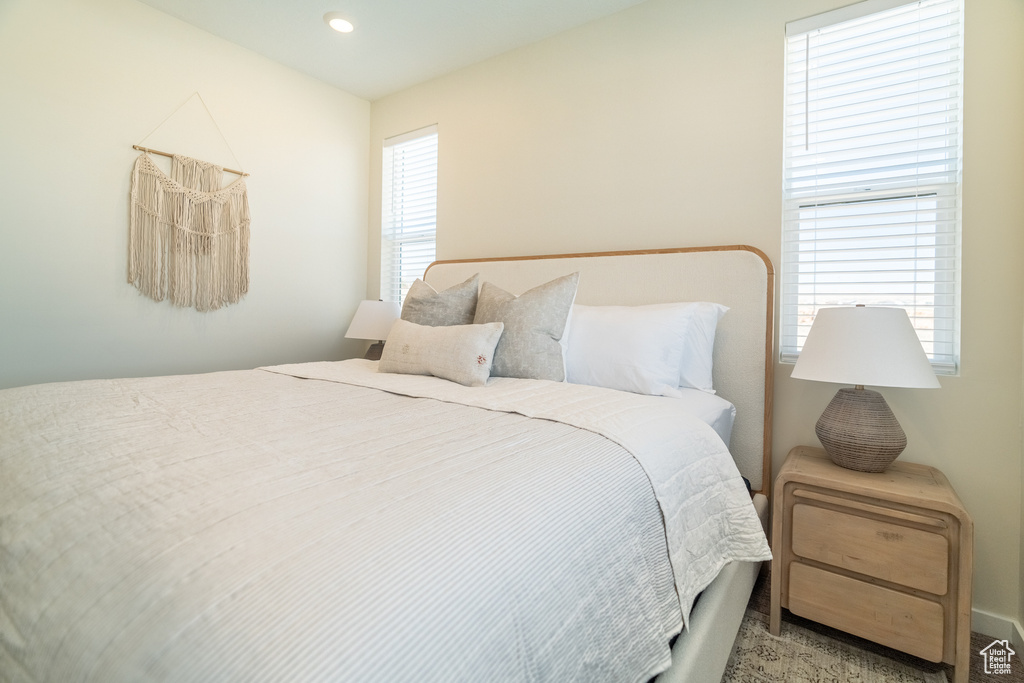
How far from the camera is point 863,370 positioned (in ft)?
4.87

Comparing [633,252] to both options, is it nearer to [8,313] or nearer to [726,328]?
[726,328]

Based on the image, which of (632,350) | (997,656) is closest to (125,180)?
(632,350)

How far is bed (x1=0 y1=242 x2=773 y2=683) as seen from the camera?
1.66ft

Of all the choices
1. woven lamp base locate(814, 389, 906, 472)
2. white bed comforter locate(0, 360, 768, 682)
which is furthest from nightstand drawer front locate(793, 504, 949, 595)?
white bed comforter locate(0, 360, 768, 682)

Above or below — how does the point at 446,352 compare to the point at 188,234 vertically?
below

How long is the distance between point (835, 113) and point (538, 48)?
156cm

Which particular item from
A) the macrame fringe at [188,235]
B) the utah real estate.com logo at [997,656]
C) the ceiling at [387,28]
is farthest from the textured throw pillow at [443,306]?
the utah real estate.com logo at [997,656]

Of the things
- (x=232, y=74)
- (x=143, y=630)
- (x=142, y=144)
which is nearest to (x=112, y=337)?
(x=142, y=144)

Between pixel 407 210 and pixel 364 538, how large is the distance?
3116 millimetres

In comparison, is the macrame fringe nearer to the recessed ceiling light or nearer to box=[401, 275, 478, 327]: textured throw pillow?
the recessed ceiling light

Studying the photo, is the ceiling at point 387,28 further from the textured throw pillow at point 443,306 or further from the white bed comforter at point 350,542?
the white bed comforter at point 350,542

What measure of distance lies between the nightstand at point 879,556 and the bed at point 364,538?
8.3 inches

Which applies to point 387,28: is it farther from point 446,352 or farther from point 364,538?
point 364,538

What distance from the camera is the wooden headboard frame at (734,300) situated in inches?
76.7
